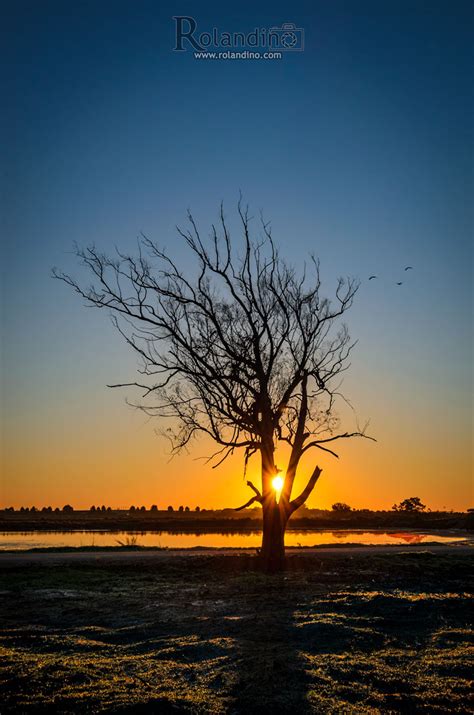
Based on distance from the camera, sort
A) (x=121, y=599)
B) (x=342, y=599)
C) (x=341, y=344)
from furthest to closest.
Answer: (x=341, y=344) → (x=121, y=599) → (x=342, y=599)

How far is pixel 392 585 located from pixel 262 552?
546 centimetres

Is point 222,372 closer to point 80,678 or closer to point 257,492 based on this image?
point 257,492

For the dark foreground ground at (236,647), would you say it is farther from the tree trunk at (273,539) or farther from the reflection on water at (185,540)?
the reflection on water at (185,540)

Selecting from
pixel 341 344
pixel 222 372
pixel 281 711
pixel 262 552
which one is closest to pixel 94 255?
pixel 222 372

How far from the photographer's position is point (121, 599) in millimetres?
13188

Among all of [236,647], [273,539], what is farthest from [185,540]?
[236,647]

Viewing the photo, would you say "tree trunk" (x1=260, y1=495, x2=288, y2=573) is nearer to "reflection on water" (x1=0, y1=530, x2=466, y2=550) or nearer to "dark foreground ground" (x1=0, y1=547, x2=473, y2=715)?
"dark foreground ground" (x1=0, y1=547, x2=473, y2=715)

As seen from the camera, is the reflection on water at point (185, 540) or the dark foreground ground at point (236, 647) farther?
the reflection on water at point (185, 540)

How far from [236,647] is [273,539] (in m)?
11.9

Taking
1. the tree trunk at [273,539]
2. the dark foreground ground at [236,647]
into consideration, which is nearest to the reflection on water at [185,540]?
the tree trunk at [273,539]

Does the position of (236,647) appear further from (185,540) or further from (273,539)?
(185,540)

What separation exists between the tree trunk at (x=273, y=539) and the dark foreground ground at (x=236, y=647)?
3.31m

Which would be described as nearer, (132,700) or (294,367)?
(132,700)

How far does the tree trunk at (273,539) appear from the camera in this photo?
1947 centimetres
